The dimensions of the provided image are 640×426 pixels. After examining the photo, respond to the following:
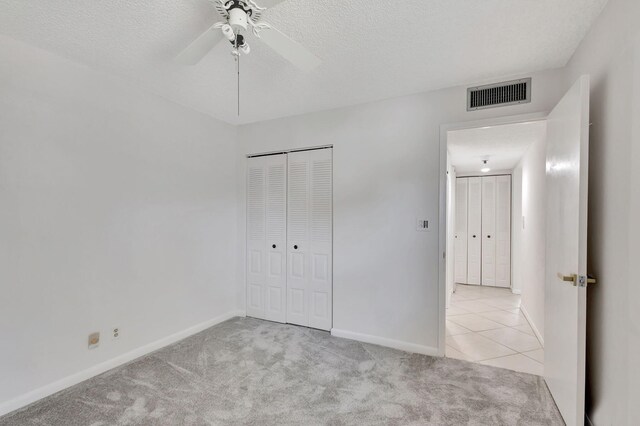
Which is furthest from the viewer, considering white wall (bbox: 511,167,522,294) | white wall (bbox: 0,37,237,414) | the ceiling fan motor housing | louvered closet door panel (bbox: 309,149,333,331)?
white wall (bbox: 511,167,522,294)

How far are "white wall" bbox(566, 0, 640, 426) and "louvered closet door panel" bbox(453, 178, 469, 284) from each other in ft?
13.9

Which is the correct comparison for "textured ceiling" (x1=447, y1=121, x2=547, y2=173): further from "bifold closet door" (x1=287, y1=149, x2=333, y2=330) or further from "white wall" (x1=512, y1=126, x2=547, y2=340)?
"bifold closet door" (x1=287, y1=149, x2=333, y2=330)

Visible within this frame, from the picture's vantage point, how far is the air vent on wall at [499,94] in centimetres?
244

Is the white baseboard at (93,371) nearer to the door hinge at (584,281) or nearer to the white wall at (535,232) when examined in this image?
the door hinge at (584,281)

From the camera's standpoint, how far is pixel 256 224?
375 cm

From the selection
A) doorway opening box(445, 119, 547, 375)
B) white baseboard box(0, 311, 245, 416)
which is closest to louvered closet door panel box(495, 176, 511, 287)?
doorway opening box(445, 119, 547, 375)

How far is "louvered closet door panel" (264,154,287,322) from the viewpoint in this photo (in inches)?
140

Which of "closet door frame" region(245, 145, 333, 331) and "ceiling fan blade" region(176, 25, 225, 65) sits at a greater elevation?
"ceiling fan blade" region(176, 25, 225, 65)

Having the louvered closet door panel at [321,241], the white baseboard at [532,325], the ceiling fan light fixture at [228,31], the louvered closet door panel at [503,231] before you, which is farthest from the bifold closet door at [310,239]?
the louvered closet door panel at [503,231]

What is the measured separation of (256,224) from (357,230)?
1.35 meters

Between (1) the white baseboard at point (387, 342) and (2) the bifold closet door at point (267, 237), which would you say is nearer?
(1) the white baseboard at point (387, 342)

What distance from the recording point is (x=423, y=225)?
9.14 ft

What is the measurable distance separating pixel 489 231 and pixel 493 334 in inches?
115

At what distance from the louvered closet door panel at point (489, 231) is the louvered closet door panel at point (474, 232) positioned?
0.07m
